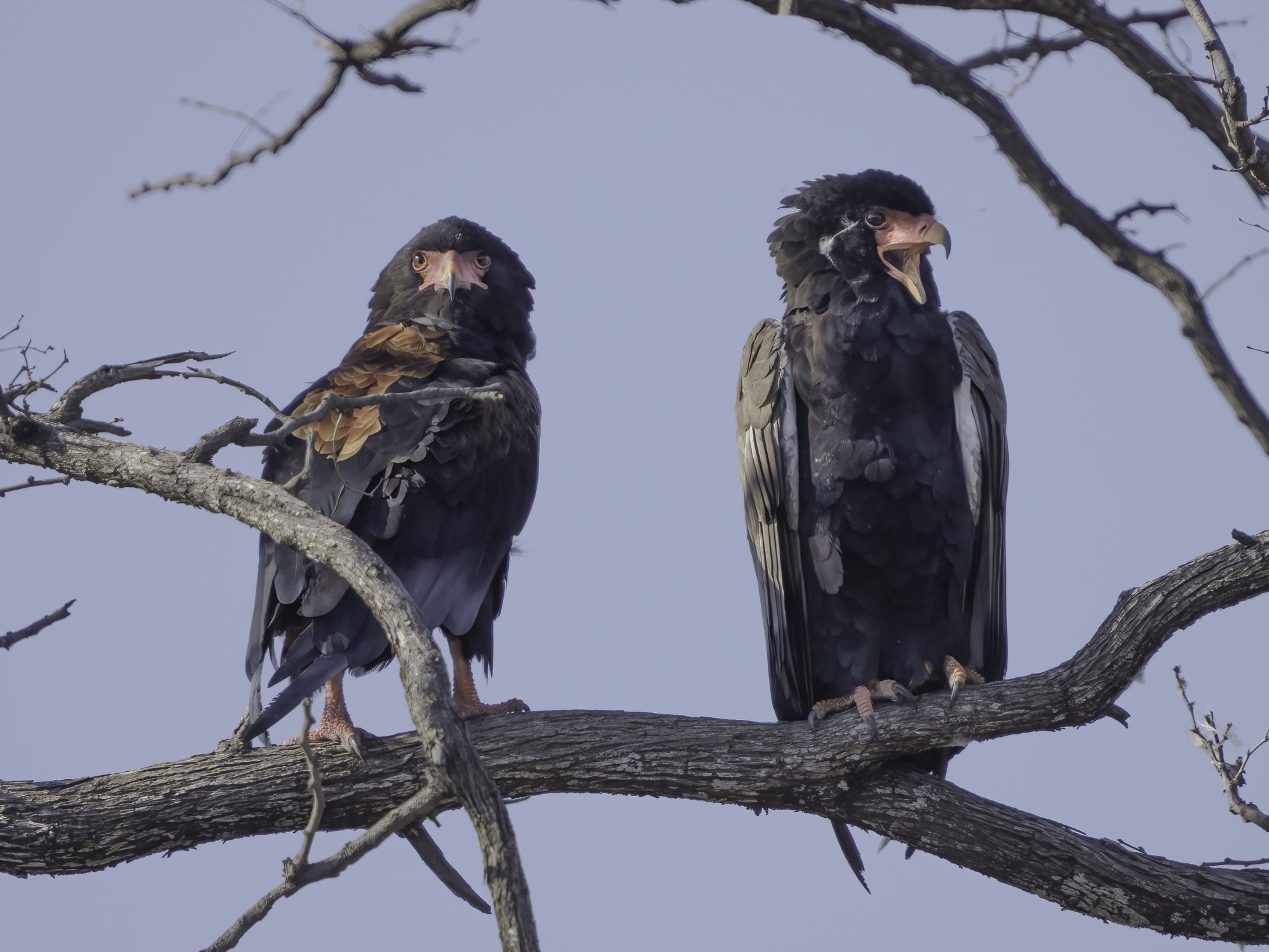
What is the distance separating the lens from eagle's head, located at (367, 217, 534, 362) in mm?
5969

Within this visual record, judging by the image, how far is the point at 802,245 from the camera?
571 centimetres

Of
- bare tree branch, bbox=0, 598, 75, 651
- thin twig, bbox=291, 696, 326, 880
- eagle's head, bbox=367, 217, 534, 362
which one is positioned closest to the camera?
thin twig, bbox=291, 696, 326, 880

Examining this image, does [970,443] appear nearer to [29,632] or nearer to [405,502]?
[405,502]

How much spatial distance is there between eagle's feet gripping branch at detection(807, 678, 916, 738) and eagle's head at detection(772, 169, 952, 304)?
4.93 ft

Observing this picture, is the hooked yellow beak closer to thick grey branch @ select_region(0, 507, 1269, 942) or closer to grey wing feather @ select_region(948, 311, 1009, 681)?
grey wing feather @ select_region(948, 311, 1009, 681)

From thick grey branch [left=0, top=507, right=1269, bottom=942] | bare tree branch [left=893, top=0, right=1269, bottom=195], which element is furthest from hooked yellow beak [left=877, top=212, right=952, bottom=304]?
thick grey branch [left=0, top=507, right=1269, bottom=942]

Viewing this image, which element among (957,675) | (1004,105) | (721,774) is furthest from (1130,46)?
(721,774)

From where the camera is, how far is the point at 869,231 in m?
5.62

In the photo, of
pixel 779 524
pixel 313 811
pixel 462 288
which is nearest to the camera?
pixel 313 811

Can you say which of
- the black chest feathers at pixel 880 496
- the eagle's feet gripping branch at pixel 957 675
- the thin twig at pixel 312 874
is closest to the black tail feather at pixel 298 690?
the thin twig at pixel 312 874

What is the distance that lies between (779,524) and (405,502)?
1.40m

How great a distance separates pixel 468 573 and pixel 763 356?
140 centimetres

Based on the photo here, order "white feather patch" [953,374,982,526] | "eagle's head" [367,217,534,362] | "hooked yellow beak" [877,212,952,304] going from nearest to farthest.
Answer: "white feather patch" [953,374,982,526]
"hooked yellow beak" [877,212,952,304]
"eagle's head" [367,217,534,362]

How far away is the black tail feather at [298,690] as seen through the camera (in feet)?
13.7
